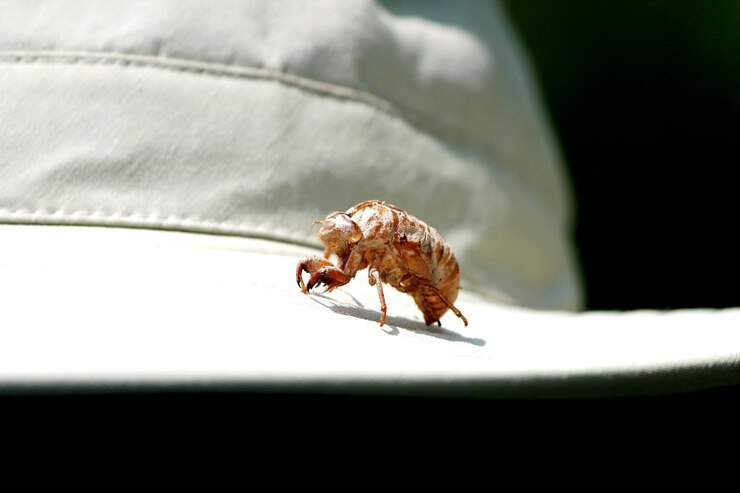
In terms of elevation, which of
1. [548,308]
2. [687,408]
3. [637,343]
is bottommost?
[687,408]

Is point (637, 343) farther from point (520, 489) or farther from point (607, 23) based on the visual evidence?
point (607, 23)

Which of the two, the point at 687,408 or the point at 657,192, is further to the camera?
the point at 657,192

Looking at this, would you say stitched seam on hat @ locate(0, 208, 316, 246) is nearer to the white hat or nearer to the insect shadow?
the white hat

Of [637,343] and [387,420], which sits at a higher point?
[637,343]

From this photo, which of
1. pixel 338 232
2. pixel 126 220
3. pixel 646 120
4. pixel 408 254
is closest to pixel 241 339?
pixel 126 220

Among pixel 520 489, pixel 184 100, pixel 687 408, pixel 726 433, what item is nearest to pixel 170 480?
pixel 520 489

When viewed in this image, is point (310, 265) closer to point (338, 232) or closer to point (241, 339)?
point (338, 232)

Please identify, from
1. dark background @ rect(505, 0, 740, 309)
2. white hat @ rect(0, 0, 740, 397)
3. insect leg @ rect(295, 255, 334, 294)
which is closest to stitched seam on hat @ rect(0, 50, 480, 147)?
white hat @ rect(0, 0, 740, 397)
